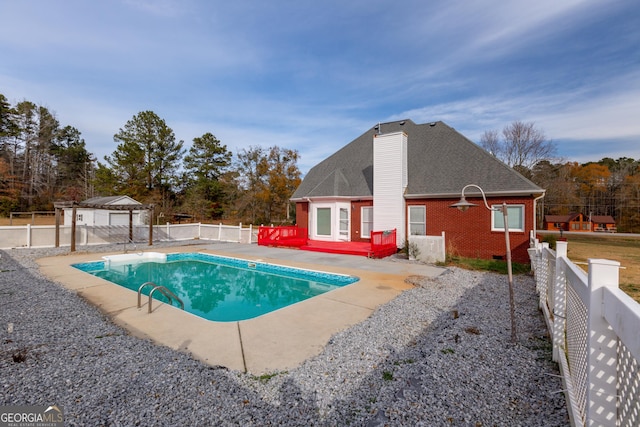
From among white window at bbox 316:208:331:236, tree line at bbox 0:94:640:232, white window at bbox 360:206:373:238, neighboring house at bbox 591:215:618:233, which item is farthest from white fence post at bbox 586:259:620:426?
neighboring house at bbox 591:215:618:233

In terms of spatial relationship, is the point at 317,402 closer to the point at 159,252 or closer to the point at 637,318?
the point at 637,318

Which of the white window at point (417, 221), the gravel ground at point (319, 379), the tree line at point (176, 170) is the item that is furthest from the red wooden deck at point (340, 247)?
the tree line at point (176, 170)

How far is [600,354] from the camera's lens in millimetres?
1924

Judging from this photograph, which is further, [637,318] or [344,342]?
[344,342]

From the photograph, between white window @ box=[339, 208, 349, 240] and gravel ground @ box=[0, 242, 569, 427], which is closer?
gravel ground @ box=[0, 242, 569, 427]

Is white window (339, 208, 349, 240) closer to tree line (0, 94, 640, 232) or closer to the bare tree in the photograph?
tree line (0, 94, 640, 232)

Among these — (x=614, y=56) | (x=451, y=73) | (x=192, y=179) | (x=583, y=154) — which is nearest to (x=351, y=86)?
(x=451, y=73)

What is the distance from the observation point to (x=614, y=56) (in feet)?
54.7

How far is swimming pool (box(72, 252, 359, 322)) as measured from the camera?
844cm

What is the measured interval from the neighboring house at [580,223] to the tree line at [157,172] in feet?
135

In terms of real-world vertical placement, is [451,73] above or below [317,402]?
above

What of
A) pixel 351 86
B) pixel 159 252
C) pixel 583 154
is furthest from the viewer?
pixel 583 154

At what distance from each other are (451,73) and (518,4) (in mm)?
7314

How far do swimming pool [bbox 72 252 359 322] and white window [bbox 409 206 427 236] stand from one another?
6.39m
